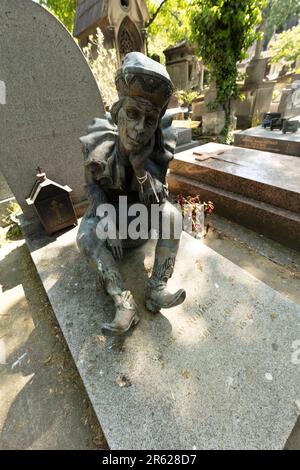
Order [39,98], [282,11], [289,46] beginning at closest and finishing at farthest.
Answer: [39,98] < [289,46] < [282,11]

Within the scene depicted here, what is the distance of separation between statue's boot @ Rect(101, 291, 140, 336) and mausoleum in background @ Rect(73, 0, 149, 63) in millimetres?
11168

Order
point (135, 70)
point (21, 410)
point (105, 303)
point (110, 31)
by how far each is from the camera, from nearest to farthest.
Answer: point (135, 70), point (21, 410), point (105, 303), point (110, 31)

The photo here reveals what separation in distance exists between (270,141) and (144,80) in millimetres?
5143

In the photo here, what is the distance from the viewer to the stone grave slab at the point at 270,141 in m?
5.04

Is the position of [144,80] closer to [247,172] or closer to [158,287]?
[158,287]

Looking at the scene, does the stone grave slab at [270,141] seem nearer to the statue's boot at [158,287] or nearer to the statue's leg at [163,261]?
the statue's leg at [163,261]

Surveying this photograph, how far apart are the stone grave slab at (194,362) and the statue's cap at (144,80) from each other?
146 cm

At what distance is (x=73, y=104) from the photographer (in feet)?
9.84

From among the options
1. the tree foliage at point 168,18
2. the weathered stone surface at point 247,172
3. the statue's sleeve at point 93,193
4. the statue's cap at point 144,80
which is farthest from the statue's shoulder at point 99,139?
the tree foliage at point 168,18

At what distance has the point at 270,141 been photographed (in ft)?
17.6

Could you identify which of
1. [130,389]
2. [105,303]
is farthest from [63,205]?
[130,389]

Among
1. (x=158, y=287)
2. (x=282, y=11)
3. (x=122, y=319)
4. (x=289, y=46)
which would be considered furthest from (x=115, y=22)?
(x=282, y=11)

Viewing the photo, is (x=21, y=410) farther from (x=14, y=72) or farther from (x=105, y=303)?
(x=14, y=72)

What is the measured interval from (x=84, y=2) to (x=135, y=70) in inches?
545
